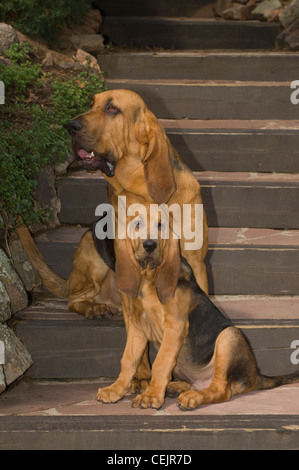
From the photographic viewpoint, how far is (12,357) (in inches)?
198

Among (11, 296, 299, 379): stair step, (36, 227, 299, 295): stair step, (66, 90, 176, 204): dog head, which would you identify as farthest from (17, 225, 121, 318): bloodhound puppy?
(66, 90, 176, 204): dog head

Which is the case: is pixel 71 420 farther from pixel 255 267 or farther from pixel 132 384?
pixel 255 267

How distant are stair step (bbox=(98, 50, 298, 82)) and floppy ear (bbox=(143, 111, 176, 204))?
3.59 m

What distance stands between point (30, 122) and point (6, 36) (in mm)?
1302

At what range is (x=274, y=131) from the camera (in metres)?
7.19

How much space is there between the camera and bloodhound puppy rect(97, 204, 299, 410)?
14.6 feet

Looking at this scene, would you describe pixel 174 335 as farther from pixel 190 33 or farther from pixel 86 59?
pixel 190 33

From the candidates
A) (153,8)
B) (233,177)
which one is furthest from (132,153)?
(153,8)

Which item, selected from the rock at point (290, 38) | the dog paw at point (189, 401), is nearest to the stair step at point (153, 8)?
the rock at point (290, 38)

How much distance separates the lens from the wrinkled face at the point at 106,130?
4496 mm

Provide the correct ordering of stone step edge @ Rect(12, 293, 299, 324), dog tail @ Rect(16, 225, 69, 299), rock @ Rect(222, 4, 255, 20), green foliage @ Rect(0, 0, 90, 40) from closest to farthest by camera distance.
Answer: stone step edge @ Rect(12, 293, 299, 324)
dog tail @ Rect(16, 225, 69, 299)
green foliage @ Rect(0, 0, 90, 40)
rock @ Rect(222, 4, 255, 20)

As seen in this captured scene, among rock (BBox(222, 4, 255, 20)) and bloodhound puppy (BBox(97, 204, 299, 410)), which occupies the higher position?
rock (BBox(222, 4, 255, 20))

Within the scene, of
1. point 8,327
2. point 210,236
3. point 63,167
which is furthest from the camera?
point 63,167

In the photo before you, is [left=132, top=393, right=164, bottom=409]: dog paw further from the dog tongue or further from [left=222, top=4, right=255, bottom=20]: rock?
[left=222, top=4, right=255, bottom=20]: rock
